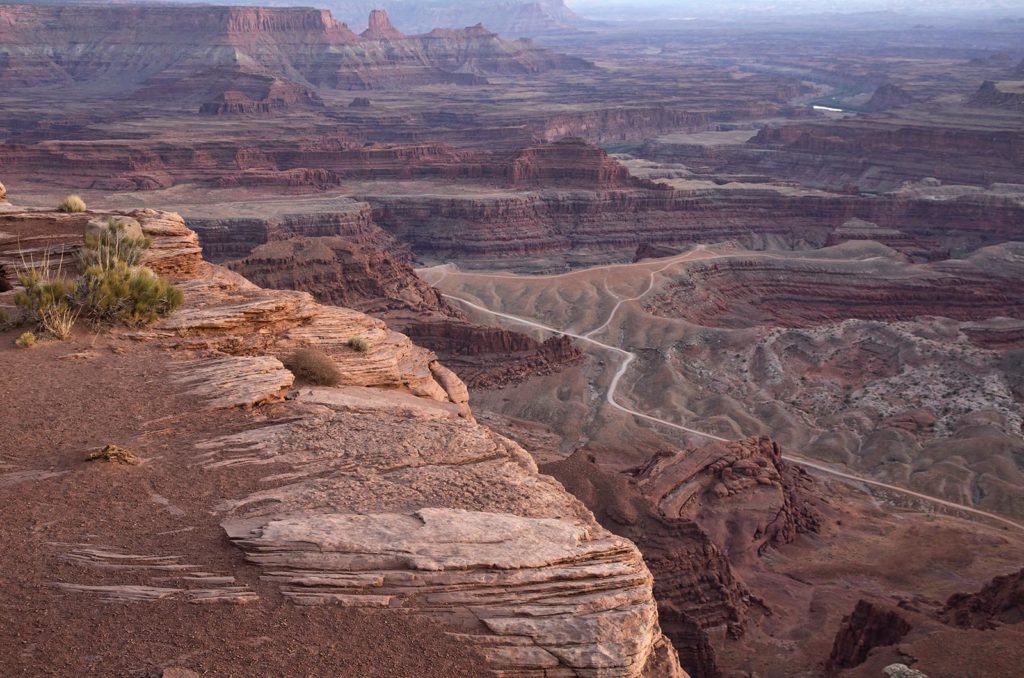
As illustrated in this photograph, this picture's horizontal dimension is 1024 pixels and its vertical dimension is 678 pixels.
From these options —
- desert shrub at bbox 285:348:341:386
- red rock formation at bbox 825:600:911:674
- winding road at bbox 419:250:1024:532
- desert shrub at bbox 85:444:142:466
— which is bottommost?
winding road at bbox 419:250:1024:532

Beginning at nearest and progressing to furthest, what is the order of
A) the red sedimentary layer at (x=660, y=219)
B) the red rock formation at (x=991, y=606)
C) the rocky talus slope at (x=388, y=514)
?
the rocky talus slope at (x=388, y=514) < the red rock formation at (x=991, y=606) < the red sedimentary layer at (x=660, y=219)

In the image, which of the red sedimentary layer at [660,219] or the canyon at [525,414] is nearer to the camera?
the canyon at [525,414]

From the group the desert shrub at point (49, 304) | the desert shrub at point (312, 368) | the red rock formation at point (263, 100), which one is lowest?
the red rock formation at point (263, 100)

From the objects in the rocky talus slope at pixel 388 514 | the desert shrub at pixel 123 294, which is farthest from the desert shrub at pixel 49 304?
the rocky talus slope at pixel 388 514

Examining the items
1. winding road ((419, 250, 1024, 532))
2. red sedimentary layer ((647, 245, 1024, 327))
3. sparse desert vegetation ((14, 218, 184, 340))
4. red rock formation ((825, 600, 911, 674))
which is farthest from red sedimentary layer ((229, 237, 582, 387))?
sparse desert vegetation ((14, 218, 184, 340))

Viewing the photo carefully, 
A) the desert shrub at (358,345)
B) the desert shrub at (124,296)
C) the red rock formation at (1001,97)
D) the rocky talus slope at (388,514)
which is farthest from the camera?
the red rock formation at (1001,97)

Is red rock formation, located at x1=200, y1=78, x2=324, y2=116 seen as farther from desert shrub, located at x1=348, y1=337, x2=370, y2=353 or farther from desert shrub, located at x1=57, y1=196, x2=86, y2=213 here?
desert shrub, located at x1=348, y1=337, x2=370, y2=353

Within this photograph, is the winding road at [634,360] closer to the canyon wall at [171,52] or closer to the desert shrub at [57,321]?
the desert shrub at [57,321]
